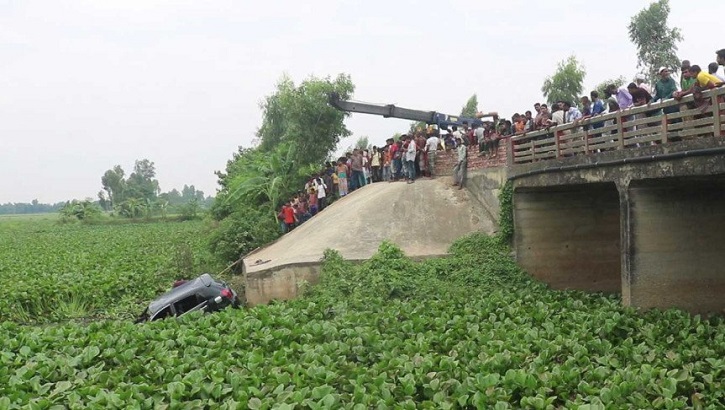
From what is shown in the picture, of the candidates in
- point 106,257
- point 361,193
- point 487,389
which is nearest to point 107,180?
point 106,257

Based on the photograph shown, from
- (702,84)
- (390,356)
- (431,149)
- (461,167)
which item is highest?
(702,84)

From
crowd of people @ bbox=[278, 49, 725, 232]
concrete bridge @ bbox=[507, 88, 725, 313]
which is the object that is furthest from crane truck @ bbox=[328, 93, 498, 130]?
concrete bridge @ bbox=[507, 88, 725, 313]

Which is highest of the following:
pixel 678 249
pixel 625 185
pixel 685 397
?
pixel 625 185

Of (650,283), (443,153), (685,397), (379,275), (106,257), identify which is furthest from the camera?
(106,257)

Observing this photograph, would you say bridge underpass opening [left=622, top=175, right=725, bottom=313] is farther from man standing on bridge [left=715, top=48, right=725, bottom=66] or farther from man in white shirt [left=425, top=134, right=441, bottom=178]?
man in white shirt [left=425, top=134, right=441, bottom=178]

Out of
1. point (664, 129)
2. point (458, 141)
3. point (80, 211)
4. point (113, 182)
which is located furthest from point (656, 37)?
point (113, 182)

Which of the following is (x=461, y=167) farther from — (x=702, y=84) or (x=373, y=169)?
(x=702, y=84)

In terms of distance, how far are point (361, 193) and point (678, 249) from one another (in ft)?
37.1

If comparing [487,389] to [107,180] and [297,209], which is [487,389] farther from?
[107,180]

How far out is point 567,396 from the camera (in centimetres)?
805

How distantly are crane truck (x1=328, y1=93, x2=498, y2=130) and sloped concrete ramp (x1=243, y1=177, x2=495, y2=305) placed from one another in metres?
4.32

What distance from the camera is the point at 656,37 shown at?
33.7 meters

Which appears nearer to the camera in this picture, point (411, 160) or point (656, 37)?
point (411, 160)

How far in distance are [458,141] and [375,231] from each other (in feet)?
14.6
